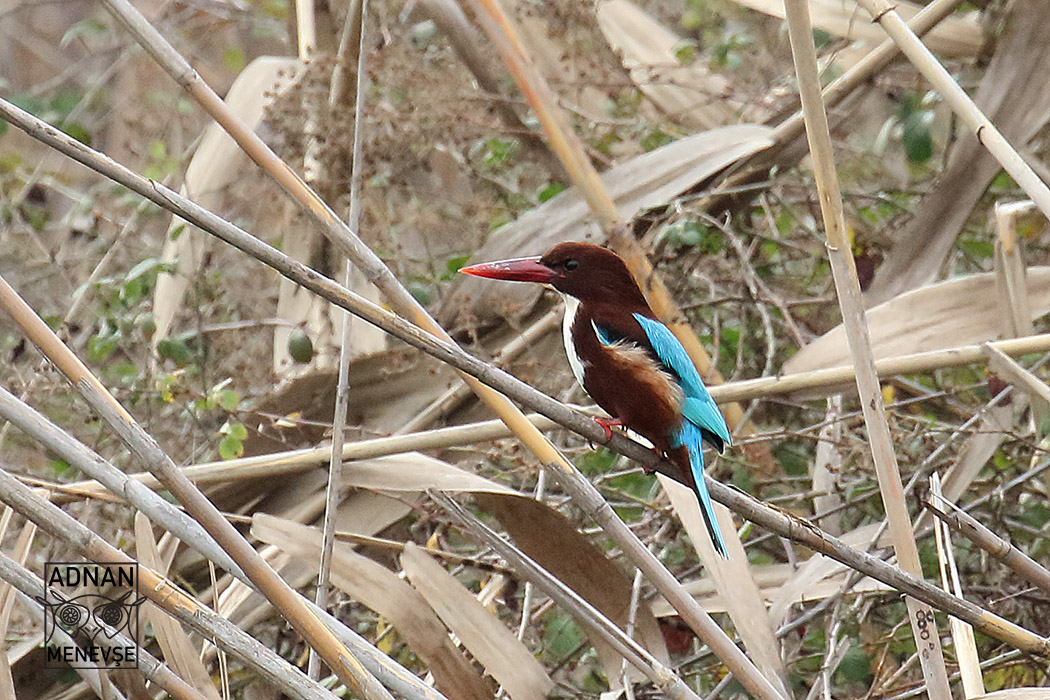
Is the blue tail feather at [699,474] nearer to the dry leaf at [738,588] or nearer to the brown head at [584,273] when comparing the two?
the dry leaf at [738,588]

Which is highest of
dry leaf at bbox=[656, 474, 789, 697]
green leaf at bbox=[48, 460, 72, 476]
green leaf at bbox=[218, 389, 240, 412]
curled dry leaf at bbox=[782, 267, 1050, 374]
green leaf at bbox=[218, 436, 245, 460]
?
green leaf at bbox=[218, 389, 240, 412]

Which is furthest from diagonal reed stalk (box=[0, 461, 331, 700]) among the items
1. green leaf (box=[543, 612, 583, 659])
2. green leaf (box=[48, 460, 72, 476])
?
green leaf (box=[48, 460, 72, 476])

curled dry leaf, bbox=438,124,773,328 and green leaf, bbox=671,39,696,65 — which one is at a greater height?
green leaf, bbox=671,39,696,65

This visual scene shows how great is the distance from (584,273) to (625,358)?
0.20 meters

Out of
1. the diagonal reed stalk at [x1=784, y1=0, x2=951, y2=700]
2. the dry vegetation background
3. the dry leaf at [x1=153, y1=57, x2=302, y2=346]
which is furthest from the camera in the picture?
the dry leaf at [x1=153, y1=57, x2=302, y2=346]

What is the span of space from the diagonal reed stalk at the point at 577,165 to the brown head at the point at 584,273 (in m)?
0.31

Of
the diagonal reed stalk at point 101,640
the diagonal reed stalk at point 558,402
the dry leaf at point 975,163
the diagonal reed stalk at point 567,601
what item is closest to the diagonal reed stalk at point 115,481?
the diagonal reed stalk at point 101,640

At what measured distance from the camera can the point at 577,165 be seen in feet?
7.43

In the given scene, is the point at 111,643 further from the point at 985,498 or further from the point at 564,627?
the point at 985,498

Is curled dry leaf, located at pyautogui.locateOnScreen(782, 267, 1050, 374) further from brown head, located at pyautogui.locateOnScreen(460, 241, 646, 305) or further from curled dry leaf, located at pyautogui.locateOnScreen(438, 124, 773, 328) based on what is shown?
curled dry leaf, located at pyautogui.locateOnScreen(438, 124, 773, 328)

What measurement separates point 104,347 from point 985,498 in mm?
1984

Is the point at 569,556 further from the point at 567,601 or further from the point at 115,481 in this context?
the point at 115,481

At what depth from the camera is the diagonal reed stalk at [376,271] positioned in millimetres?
1572

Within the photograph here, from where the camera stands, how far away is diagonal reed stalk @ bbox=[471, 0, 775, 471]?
86.6 inches
